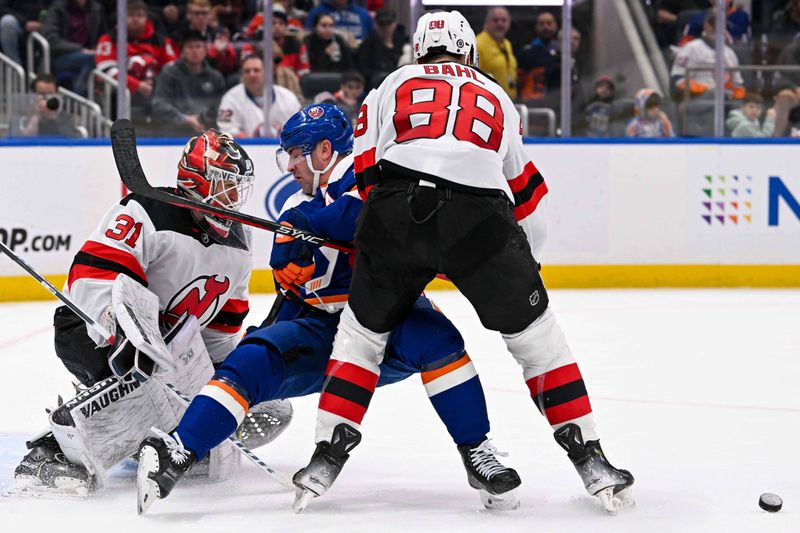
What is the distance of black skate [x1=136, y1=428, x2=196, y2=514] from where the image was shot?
8.06 ft

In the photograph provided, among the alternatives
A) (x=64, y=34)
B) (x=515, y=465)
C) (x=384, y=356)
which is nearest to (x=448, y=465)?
(x=515, y=465)

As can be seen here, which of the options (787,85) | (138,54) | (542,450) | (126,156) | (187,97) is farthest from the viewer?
(787,85)

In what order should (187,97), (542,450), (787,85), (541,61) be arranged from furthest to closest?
(787,85), (541,61), (187,97), (542,450)

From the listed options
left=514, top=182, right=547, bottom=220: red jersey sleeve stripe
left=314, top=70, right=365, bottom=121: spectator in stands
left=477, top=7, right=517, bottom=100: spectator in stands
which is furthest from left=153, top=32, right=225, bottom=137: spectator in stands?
left=514, top=182, right=547, bottom=220: red jersey sleeve stripe

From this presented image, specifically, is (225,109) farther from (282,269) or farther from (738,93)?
(282,269)

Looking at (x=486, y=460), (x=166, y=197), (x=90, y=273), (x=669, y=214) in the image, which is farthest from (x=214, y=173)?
(x=669, y=214)

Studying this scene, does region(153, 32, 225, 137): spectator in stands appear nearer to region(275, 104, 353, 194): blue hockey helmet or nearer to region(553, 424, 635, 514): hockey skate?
region(275, 104, 353, 194): blue hockey helmet

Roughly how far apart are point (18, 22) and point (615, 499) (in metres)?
5.09

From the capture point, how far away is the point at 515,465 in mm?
3061

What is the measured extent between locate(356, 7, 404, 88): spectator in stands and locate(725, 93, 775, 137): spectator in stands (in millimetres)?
1891

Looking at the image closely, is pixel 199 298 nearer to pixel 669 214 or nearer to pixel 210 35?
pixel 210 35

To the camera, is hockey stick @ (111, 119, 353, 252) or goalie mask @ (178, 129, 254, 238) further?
goalie mask @ (178, 129, 254, 238)

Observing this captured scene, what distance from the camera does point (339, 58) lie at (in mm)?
6883

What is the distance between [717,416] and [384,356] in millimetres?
1411
